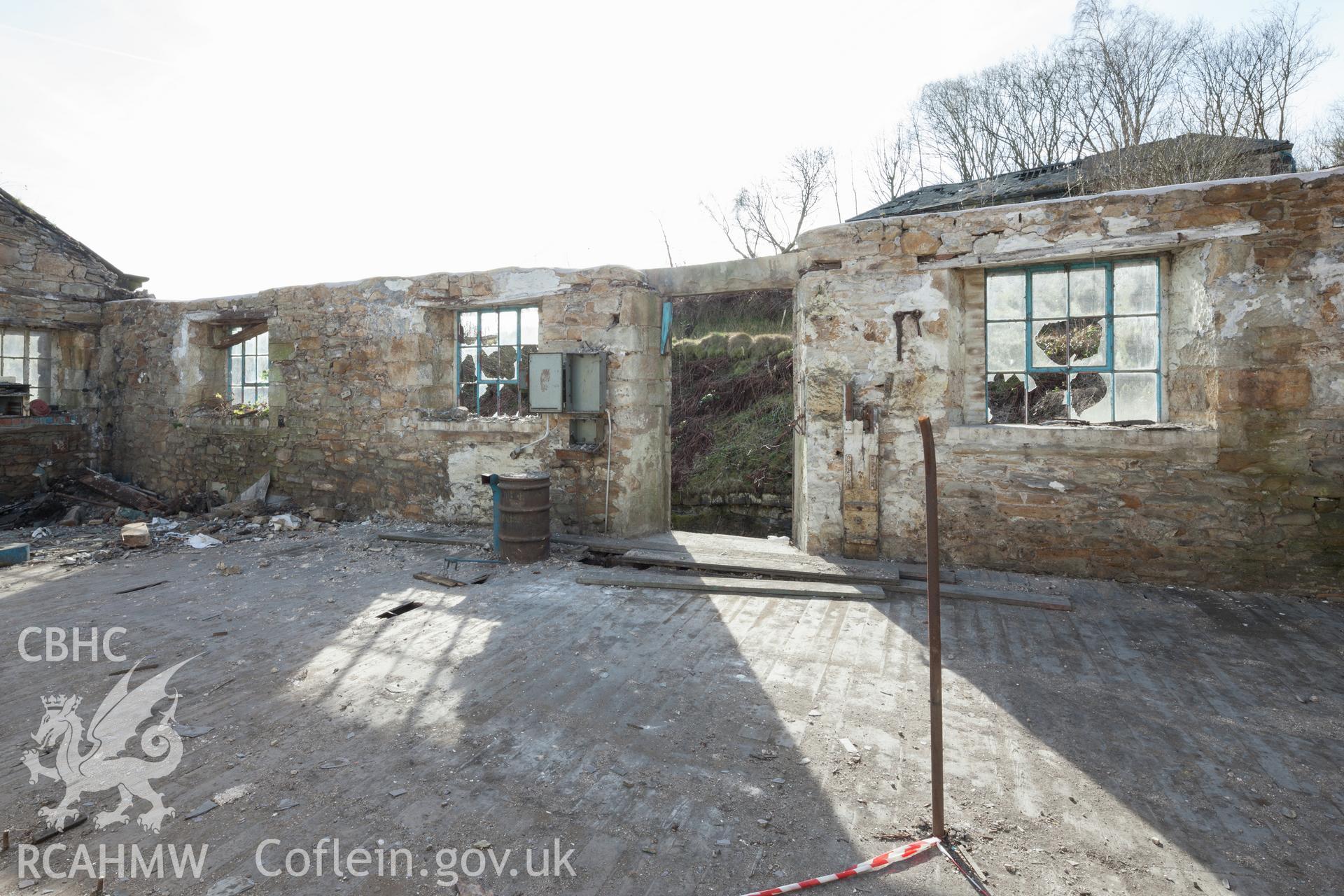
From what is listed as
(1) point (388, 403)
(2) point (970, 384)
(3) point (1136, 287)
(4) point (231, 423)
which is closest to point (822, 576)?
(2) point (970, 384)

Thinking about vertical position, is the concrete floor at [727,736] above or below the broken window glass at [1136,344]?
below

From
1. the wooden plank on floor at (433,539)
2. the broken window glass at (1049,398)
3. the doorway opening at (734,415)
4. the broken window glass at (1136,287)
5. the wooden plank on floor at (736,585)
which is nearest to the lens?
the wooden plank on floor at (736,585)

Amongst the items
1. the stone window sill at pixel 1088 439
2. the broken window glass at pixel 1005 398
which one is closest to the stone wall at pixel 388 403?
the stone window sill at pixel 1088 439

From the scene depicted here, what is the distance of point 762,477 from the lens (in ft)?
41.1

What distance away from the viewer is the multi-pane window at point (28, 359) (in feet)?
29.4

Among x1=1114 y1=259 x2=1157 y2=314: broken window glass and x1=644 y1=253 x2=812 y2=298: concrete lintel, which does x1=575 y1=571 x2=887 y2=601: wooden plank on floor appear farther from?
x1=1114 y1=259 x2=1157 y2=314: broken window glass

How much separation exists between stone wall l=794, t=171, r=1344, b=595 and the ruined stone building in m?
0.02

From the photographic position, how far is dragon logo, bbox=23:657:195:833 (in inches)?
91.7

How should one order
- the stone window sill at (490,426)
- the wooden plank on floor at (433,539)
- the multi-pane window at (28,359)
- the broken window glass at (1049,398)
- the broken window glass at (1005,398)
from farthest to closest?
the multi-pane window at (28,359) → the stone window sill at (490,426) → the wooden plank on floor at (433,539) → the broken window glass at (1005,398) → the broken window glass at (1049,398)

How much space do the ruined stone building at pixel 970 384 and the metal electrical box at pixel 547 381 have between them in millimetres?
132

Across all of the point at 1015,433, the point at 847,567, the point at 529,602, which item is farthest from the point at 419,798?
the point at 1015,433

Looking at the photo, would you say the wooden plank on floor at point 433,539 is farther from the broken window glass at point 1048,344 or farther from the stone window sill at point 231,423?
the broken window glass at point 1048,344

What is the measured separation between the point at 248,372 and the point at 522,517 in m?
5.89

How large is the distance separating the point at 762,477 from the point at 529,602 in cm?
824
